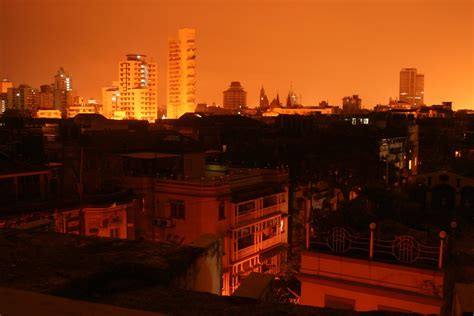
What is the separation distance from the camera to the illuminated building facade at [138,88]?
11044 centimetres

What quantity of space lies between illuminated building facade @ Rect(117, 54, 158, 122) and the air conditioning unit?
87.8 metres

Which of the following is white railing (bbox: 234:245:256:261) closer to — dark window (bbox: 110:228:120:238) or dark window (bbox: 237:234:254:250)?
dark window (bbox: 237:234:254:250)

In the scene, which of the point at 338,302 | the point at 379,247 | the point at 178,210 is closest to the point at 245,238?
the point at 178,210

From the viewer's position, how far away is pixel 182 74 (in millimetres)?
106625

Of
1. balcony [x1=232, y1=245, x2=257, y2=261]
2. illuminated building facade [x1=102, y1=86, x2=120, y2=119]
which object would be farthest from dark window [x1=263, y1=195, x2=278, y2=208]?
illuminated building facade [x1=102, y1=86, x2=120, y2=119]

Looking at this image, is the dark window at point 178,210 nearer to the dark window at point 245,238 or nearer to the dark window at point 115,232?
the dark window at point 245,238

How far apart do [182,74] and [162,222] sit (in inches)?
3449

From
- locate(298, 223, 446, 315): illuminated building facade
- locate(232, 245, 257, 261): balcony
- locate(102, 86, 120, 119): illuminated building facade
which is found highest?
locate(102, 86, 120, 119): illuminated building facade

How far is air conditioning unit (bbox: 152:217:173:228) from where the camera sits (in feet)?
70.8

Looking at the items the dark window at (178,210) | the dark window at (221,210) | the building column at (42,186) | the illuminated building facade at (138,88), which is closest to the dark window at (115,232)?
the building column at (42,186)

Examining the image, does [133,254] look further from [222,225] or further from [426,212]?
[222,225]

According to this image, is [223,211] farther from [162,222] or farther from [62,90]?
[62,90]

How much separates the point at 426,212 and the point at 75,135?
75.8 ft

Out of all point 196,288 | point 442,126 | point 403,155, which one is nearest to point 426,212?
point 196,288
